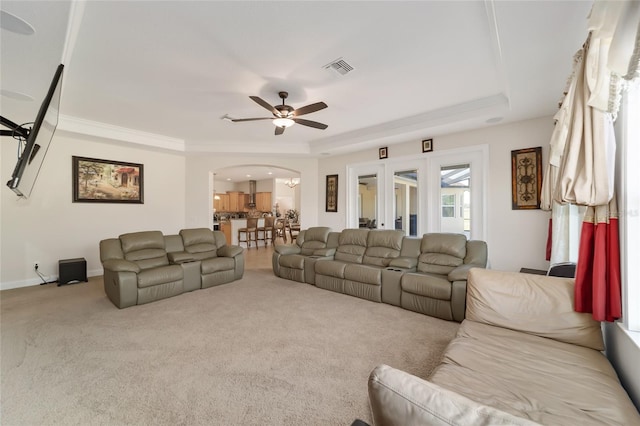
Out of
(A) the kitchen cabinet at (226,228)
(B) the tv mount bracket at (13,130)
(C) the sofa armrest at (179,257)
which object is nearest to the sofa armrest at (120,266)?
(C) the sofa armrest at (179,257)

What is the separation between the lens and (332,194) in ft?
21.2

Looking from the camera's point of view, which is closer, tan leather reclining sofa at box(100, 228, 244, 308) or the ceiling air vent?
the ceiling air vent

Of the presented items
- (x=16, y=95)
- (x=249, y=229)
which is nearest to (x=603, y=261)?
(x=16, y=95)

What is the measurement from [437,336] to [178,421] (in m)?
2.33

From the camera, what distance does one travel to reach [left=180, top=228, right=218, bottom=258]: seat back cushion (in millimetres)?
4801

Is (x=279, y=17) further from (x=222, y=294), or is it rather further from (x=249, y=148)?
(x=249, y=148)

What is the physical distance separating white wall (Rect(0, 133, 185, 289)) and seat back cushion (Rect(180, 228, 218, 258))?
1.59 meters

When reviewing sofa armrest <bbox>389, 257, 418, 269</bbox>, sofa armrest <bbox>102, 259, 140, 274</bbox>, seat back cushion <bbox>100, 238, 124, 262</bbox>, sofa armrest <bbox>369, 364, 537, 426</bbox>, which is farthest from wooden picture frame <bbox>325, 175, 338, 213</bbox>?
sofa armrest <bbox>369, 364, 537, 426</bbox>

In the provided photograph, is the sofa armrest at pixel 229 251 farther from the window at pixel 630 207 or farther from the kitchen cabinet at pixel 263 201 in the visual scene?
the kitchen cabinet at pixel 263 201

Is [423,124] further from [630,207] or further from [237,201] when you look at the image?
[237,201]

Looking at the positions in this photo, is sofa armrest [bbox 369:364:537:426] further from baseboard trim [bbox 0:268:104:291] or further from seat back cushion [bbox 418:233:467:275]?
baseboard trim [bbox 0:268:104:291]

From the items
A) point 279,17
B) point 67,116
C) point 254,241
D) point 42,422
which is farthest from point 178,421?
point 254,241

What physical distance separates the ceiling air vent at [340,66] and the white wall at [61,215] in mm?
4833

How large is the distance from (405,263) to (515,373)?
95.4 inches
